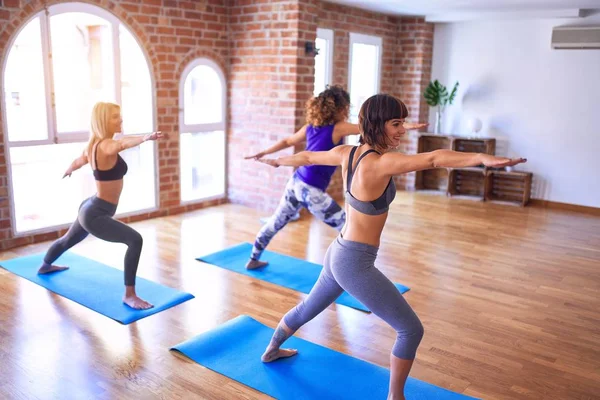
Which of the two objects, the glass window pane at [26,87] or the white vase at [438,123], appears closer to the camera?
the glass window pane at [26,87]

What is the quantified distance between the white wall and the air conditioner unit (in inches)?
4.2

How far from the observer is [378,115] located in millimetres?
2115

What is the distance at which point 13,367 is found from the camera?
258cm

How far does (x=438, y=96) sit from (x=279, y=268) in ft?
12.9

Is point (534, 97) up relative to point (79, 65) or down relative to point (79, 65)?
down

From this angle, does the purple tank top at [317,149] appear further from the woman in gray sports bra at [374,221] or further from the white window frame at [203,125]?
the white window frame at [203,125]

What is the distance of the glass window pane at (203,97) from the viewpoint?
5738 millimetres

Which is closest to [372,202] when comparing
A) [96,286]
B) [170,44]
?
[96,286]

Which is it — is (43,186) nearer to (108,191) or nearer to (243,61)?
(108,191)

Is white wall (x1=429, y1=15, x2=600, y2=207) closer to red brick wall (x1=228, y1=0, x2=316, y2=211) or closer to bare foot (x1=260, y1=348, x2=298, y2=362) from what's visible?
red brick wall (x1=228, y1=0, x2=316, y2=211)

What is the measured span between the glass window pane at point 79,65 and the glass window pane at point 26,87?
13 centimetres

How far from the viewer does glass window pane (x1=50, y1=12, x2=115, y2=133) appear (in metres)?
4.59

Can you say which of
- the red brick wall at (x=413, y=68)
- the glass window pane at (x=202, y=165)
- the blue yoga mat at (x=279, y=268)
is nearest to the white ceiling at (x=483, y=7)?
the red brick wall at (x=413, y=68)

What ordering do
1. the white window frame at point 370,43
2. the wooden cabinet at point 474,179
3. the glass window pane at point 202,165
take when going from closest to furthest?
the glass window pane at point 202,165 → the white window frame at point 370,43 → the wooden cabinet at point 474,179
